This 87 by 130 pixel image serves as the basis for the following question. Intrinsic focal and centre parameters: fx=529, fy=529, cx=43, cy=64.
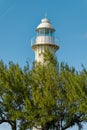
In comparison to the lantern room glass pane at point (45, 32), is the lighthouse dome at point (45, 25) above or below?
above

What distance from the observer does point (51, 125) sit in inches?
1620

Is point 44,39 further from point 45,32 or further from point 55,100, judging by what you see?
point 55,100

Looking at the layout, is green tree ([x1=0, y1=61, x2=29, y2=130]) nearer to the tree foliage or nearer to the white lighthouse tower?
the tree foliage

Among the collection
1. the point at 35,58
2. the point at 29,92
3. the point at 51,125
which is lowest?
the point at 51,125

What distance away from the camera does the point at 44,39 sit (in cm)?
4884

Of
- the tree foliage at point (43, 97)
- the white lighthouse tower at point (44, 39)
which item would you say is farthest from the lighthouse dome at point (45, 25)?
the tree foliage at point (43, 97)

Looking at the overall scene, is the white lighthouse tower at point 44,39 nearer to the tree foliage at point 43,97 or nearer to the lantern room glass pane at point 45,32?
the lantern room glass pane at point 45,32

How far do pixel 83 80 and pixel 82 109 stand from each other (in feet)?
8.73

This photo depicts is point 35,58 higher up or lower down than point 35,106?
higher up

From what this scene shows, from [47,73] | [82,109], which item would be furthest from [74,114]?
[47,73]

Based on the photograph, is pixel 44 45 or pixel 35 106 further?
pixel 44 45

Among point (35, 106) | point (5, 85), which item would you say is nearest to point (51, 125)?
point (35, 106)

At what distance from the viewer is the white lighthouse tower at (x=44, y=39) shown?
4866 centimetres

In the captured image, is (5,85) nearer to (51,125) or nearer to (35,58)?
(51,125)
